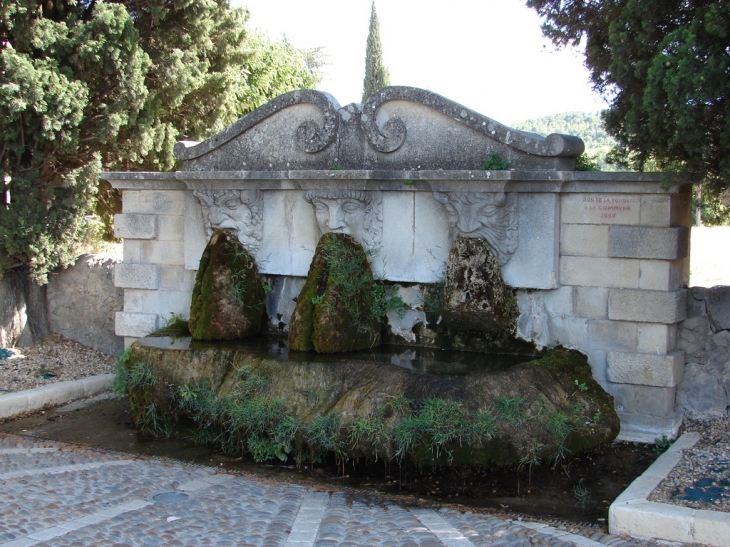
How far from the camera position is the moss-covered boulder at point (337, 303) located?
646 cm

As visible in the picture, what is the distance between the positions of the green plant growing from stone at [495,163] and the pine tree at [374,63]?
23.6 meters

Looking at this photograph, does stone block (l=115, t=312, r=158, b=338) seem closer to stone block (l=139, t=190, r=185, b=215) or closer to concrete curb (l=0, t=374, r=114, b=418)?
concrete curb (l=0, t=374, r=114, b=418)

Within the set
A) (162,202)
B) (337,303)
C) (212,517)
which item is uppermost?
(162,202)

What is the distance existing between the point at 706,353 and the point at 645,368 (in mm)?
585

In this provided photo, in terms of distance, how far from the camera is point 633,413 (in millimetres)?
6191

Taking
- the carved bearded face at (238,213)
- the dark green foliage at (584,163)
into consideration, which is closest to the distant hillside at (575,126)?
the dark green foliage at (584,163)

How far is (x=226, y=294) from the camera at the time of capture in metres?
7.12

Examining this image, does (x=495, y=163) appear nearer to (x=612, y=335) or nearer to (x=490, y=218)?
(x=490, y=218)

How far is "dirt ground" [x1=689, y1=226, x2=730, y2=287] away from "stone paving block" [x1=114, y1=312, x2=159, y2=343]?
608 centimetres

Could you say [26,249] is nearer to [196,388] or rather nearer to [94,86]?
[94,86]

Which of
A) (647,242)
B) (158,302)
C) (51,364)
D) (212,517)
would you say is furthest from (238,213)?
(647,242)

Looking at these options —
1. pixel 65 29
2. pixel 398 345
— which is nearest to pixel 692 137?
pixel 398 345

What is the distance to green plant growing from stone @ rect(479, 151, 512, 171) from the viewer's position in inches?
250

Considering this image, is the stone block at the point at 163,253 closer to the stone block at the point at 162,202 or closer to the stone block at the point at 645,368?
the stone block at the point at 162,202
